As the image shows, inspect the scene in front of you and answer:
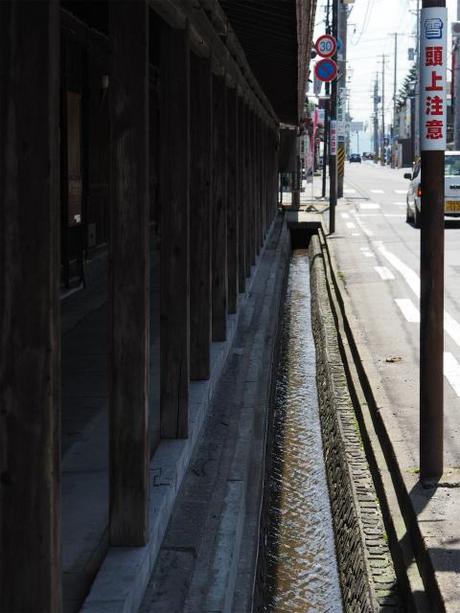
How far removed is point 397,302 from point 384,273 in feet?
10.0

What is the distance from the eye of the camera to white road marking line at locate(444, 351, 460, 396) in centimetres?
842

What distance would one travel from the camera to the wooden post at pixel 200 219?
711 centimetres

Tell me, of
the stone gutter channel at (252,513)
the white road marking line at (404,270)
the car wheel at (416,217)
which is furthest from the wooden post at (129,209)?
the car wheel at (416,217)

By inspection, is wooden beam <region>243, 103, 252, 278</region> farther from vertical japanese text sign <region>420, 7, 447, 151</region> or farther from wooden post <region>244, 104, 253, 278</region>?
vertical japanese text sign <region>420, 7, 447, 151</region>

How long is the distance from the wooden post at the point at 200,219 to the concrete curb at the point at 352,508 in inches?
44.1

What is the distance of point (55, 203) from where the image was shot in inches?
112

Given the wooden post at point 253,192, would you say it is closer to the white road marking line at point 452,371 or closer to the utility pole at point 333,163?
the utility pole at point 333,163

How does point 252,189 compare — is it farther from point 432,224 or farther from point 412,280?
point 432,224

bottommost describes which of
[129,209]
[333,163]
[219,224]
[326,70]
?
[219,224]

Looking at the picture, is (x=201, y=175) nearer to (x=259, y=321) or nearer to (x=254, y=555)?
(x=254, y=555)

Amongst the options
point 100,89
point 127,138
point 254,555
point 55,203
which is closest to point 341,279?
point 100,89

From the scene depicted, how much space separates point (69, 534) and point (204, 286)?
2.70 meters

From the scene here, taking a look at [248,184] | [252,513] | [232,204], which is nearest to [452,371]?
[232,204]

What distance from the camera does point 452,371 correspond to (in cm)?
896
